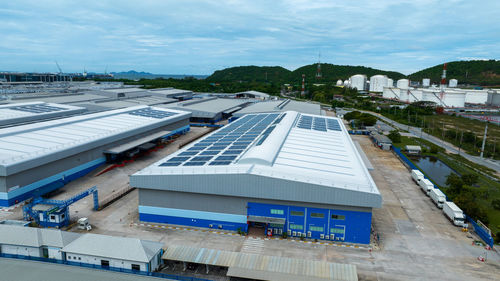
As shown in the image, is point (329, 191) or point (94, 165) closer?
point (329, 191)

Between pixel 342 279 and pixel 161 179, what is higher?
pixel 161 179

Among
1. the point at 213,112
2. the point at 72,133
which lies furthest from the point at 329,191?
the point at 213,112

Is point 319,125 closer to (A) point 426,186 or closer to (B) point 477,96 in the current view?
(A) point 426,186

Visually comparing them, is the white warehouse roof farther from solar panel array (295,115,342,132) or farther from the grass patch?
the grass patch

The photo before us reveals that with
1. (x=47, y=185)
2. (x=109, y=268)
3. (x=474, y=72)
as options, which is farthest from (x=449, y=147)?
(x=474, y=72)

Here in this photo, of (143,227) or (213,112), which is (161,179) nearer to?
(143,227)

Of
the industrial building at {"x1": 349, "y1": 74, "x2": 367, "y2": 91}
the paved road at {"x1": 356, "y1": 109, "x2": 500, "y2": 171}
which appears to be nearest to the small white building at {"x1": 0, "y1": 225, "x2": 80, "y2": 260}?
the paved road at {"x1": 356, "y1": 109, "x2": 500, "y2": 171}
